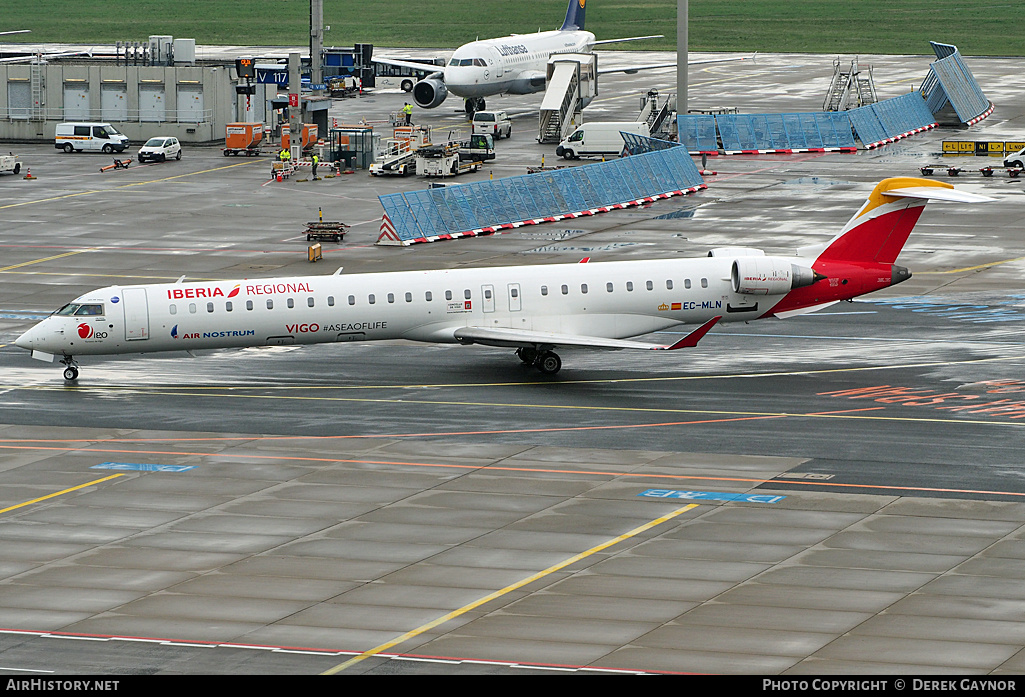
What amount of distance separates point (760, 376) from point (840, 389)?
9.19ft

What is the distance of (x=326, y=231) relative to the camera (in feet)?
232

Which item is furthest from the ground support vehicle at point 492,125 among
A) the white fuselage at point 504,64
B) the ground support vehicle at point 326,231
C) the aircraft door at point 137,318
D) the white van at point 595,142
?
the aircraft door at point 137,318

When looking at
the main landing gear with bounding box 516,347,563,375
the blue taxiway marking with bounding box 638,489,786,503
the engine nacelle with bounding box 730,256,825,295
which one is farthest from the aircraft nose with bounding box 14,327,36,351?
the engine nacelle with bounding box 730,256,825,295

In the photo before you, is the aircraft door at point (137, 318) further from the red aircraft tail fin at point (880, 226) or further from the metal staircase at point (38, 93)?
the metal staircase at point (38, 93)

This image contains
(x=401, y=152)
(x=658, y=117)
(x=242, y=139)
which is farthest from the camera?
(x=242, y=139)

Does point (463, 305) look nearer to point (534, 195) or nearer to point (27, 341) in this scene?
point (27, 341)

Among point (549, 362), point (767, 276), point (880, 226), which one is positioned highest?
point (880, 226)

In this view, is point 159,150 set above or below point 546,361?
above

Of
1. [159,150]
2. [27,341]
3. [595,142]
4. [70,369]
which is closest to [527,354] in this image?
[70,369]

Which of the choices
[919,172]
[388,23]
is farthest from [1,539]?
[388,23]

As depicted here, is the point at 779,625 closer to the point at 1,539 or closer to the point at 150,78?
the point at 1,539

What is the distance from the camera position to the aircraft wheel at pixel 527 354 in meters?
48.0

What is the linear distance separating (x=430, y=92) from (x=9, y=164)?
34883 millimetres

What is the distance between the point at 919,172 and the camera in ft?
289
